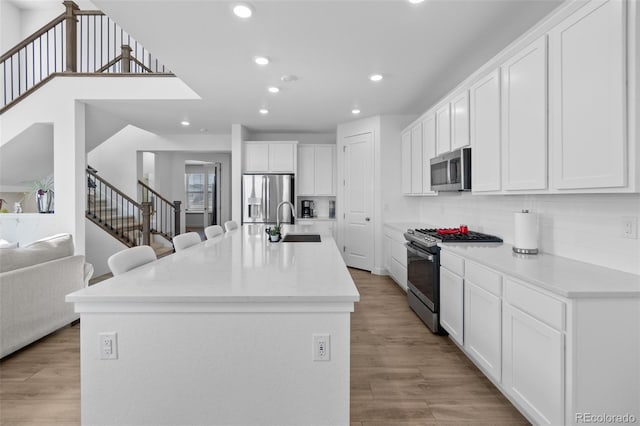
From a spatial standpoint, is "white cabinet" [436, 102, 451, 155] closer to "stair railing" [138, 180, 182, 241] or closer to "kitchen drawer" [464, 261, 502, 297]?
"kitchen drawer" [464, 261, 502, 297]

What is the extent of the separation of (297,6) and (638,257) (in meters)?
2.59

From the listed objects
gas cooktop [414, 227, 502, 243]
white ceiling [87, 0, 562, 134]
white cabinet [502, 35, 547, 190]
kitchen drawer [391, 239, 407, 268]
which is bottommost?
kitchen drawer [391, 239, 407, 268]

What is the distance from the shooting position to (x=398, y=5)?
239 centimetres

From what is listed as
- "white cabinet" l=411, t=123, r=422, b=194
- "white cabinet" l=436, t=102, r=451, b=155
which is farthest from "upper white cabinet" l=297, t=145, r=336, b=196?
"white cabinet" l=436, t=102, r=451, b=155

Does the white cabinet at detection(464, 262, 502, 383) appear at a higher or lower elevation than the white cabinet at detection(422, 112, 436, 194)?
lower

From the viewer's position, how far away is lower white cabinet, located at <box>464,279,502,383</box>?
2.12 meters

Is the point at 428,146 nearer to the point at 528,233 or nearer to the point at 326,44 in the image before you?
the point at 326,44

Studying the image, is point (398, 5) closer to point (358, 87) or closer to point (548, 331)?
point (358, 87)

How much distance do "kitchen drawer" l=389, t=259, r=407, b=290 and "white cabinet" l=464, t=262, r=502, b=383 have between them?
5.74 feet

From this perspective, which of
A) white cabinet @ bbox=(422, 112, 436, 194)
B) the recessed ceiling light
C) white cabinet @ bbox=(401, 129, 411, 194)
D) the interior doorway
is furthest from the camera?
the interior doorway

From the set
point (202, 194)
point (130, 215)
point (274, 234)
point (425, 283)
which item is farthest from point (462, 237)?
point (202, 194)

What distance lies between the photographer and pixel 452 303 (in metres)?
2.84

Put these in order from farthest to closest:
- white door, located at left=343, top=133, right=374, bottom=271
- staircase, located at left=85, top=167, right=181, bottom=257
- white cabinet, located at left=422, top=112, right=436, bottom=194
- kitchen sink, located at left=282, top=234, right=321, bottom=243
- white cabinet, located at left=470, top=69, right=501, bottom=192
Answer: staircase, located at left=85, top=167, right=181, bottom=257, white door, located at left=343, top=133, right=374, bottom=271, white cabinet, located at left=422, top=112, right=436, bottom=194, kitchen sink, located at left=282, top=234, right=321, bottom=243, white cabinet, located at left=470, top=69, right=501, bottom=192

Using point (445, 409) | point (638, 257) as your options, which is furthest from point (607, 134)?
point (445, 409)
